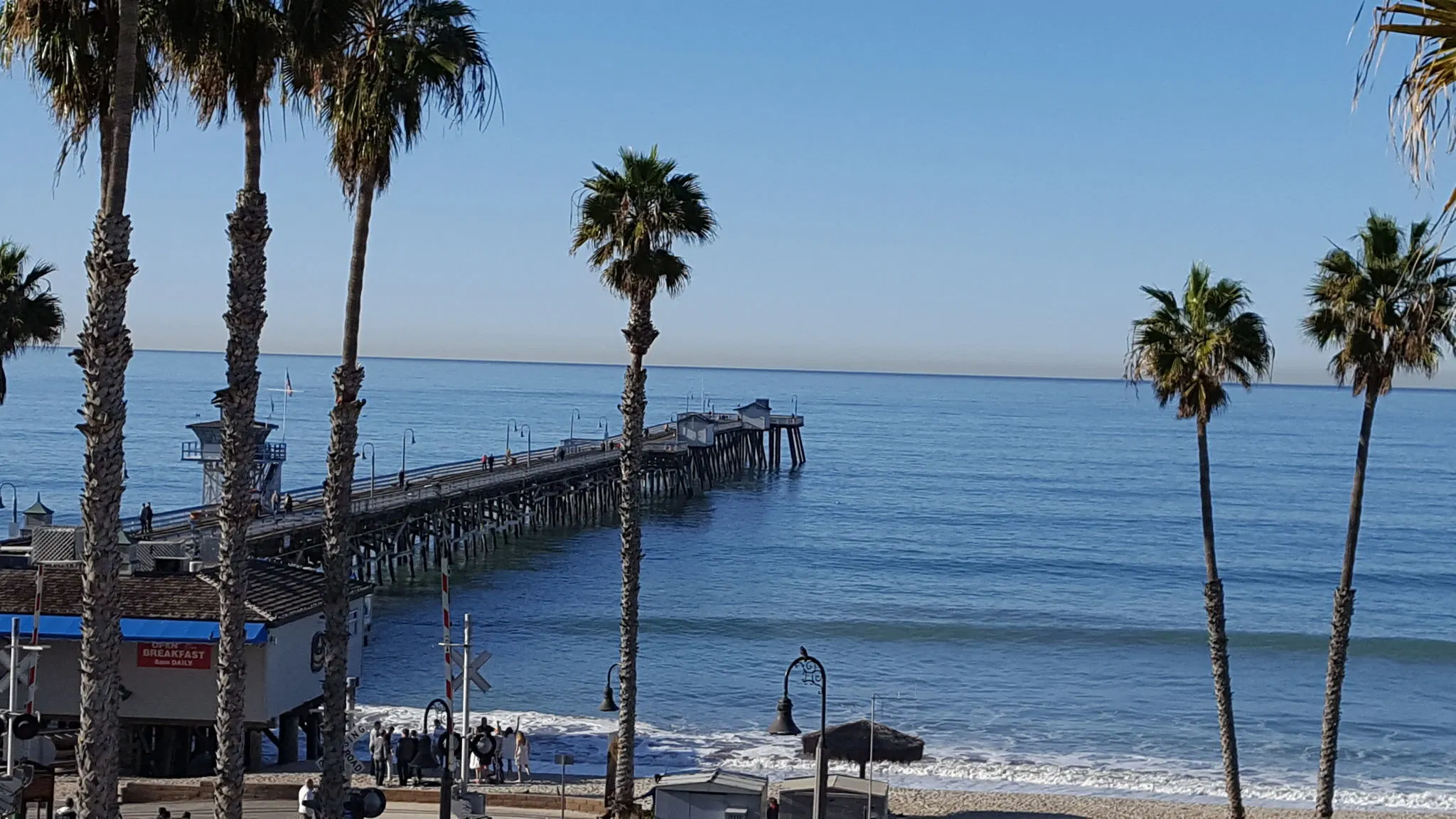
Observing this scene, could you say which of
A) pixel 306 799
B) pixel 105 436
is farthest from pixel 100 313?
pixel 306 799

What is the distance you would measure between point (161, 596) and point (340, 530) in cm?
895

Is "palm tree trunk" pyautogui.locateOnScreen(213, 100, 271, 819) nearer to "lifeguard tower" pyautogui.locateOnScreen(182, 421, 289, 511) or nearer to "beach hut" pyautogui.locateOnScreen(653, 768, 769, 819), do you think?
"beach hut" pyautogui.locateOnScreen(653, 768, 769, 819)

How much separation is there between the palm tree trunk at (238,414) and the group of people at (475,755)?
695 cm

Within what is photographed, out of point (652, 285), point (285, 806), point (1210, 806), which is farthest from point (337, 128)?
point (1210, 806)

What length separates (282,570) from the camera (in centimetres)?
2491

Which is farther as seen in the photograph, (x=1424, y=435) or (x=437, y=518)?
(x=1424, y=435)

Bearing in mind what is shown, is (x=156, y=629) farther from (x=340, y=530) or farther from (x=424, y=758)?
(x=340, y=530)

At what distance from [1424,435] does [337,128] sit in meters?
203

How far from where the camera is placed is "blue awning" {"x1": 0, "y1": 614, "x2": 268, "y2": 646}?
2150cm

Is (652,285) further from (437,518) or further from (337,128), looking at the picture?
(437,518)

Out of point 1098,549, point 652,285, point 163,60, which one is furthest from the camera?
point 1098,549

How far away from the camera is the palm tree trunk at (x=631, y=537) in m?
19.5

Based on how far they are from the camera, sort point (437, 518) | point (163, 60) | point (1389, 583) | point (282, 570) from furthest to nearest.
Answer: point (1389, 583) < point (437, 518) < point (282, 570) < point (163, 60)

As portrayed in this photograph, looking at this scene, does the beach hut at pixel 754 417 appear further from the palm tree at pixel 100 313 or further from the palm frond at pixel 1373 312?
the palm tree at pixel 100 313
